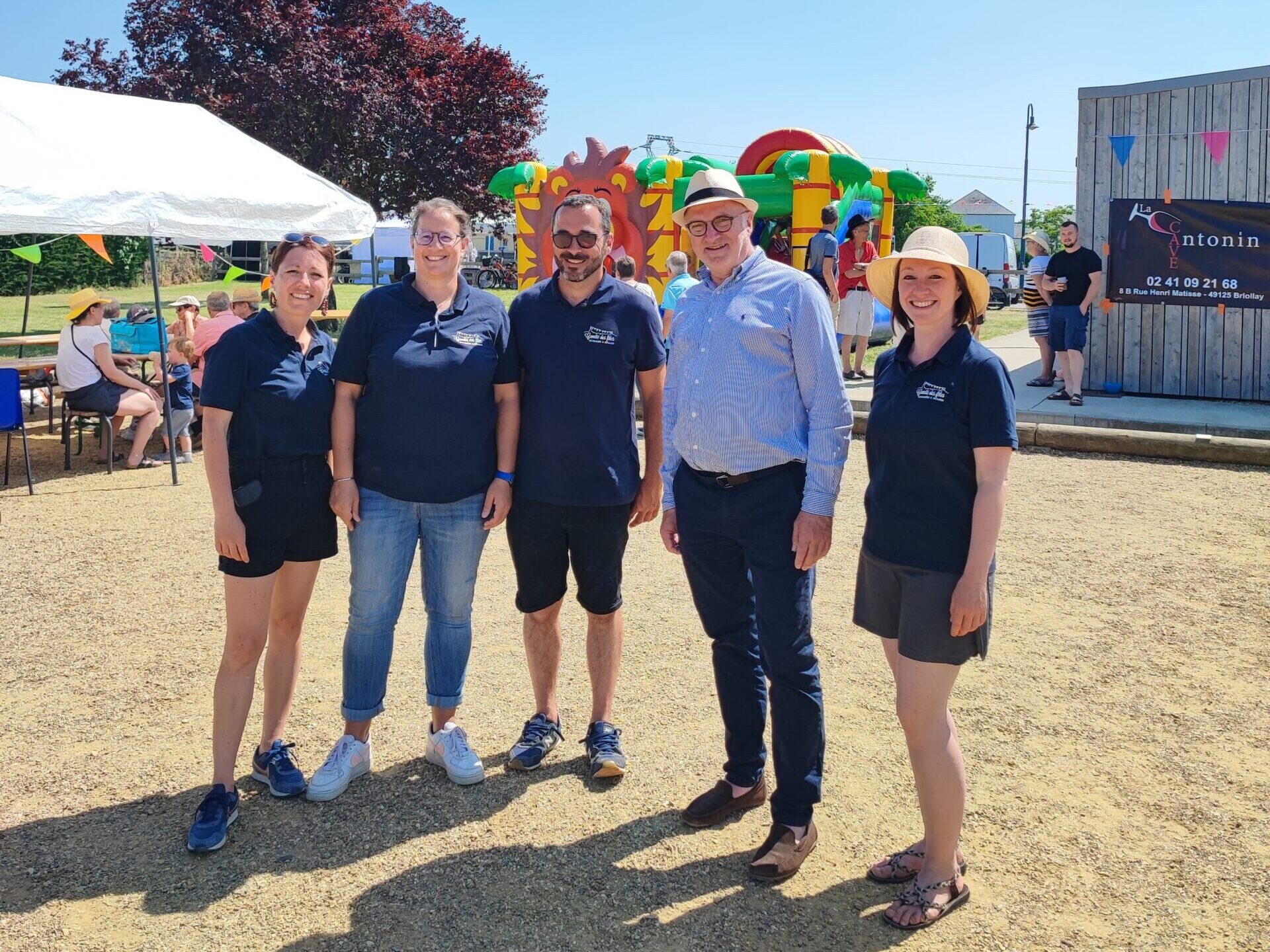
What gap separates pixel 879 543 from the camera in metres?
2.74

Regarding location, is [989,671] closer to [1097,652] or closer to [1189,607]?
[1097,652]

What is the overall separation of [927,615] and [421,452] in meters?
1.58

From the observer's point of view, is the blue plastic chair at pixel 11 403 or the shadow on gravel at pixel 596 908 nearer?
the shadow on gravel at pixel 596 908

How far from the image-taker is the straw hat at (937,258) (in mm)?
2602

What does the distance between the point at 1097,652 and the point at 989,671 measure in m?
0.56

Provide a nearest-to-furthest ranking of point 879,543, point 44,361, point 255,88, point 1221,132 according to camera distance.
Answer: point 879,543, point 44,361, point 1221,132, point 255,88

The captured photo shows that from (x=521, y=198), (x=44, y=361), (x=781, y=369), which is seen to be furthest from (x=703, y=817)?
(x=521, y=198)

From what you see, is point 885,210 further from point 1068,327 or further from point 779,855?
point 779,855

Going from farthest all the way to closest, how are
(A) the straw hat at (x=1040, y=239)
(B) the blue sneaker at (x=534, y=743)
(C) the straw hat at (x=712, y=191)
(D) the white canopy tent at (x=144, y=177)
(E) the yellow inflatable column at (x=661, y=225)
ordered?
(E) the yellow inflatable column at (x=661, y=225) < (A) the straw hat at (x=1040, y=239) < (D) the white canopy tent at (x=144, y=177) < (B) the blue sneaker at (x=534, y=743) < (C) the straw hat at (x=712, y=191)

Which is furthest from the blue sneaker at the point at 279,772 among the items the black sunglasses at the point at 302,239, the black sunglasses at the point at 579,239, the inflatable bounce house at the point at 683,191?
the inflatable bounce house at the point at 683,191

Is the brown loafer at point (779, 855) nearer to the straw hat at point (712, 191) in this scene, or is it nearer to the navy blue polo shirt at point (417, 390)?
the navy blue polo shirt at point (417, 390)

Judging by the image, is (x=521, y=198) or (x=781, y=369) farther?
(x=521, y=198)

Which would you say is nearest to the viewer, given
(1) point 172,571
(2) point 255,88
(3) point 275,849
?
(3) point 275,849

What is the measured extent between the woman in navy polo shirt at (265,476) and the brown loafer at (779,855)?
4.91ft
